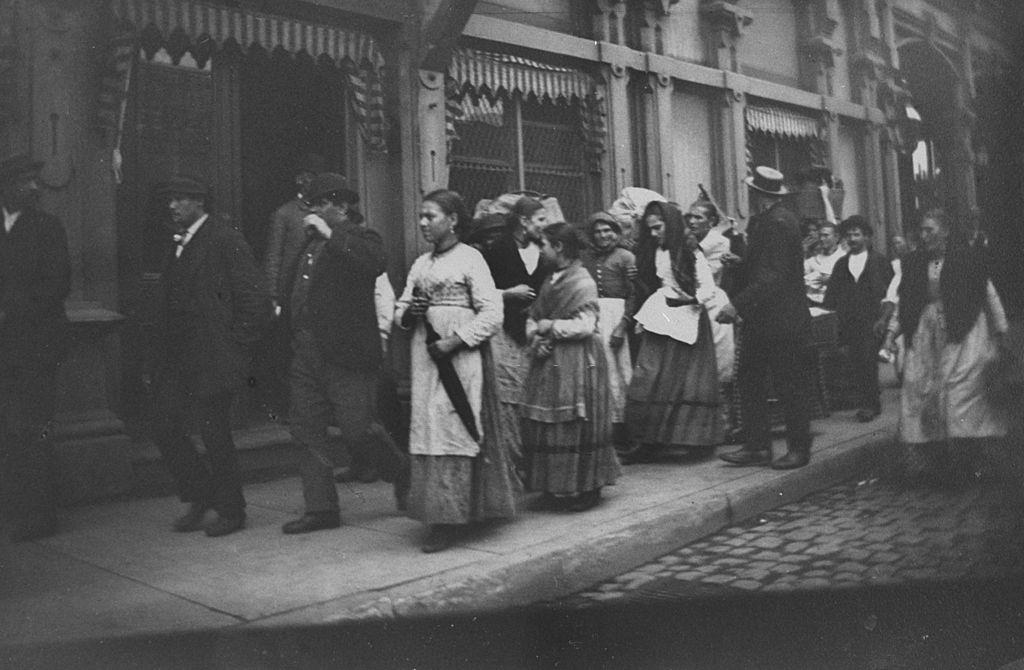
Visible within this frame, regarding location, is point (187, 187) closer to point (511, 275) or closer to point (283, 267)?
point (283, 267)

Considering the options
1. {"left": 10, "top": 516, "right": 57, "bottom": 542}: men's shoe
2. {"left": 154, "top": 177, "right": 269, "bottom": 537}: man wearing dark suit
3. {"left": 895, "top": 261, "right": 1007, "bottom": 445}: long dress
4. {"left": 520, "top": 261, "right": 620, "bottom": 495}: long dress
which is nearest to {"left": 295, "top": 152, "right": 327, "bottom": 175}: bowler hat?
{"left": 154, "top": 177, "right": 269, "bottom": 537}: man wearing dark suit

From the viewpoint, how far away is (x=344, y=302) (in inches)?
154

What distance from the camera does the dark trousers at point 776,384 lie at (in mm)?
4723

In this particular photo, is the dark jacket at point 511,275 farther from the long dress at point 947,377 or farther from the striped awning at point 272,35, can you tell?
the long dress at point 947,377

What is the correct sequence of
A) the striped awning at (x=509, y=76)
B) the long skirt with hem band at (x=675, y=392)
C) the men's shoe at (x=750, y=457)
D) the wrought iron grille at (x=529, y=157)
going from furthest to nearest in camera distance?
the wrought iron grille at (x=529, y=157) < the striped awning at (x=509, y=76) < the long skirt with hem band at (x=675, y=392) < the men's shoe at (x=750, y=457)

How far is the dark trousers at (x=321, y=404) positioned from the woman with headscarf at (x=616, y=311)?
1.96 m

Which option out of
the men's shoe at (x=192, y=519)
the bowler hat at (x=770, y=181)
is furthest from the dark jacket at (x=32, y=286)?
the bowler hat at (x=770, y=181)

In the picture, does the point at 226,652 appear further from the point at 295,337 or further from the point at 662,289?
the point at 662,289

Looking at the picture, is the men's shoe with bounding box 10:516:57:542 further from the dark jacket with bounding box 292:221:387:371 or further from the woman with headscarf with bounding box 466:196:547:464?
the woman with headscarf with bounding box 466:196:547:464

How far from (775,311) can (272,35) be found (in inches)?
121

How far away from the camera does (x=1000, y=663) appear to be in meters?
3.08

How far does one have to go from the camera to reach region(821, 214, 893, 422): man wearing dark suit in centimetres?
434

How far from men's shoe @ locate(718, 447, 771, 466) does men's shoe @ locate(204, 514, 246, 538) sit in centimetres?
266

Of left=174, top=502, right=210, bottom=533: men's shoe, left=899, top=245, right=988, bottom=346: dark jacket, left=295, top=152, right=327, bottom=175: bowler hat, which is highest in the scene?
left=295, top=152, right=327, bottom=175: bowler hat
